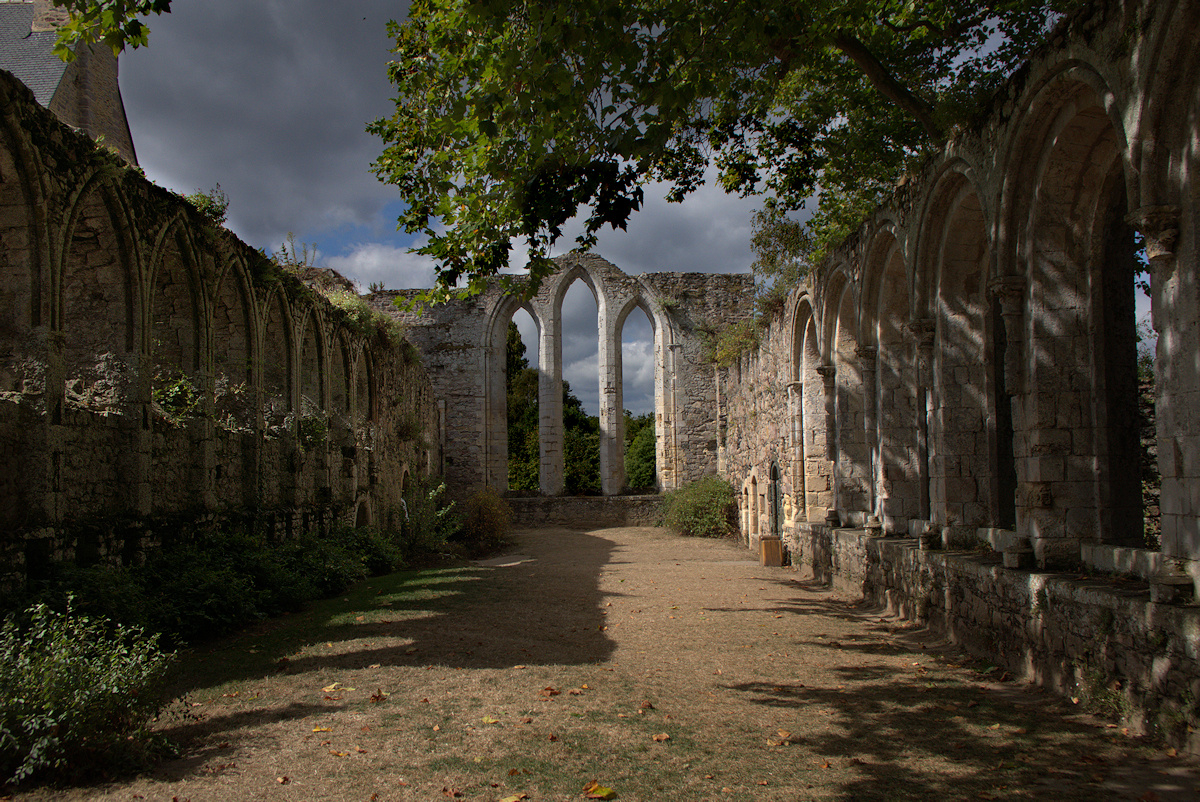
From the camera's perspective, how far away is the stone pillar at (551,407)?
20.0 m

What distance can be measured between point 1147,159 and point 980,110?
233 cm

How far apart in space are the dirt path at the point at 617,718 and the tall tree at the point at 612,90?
3.04 meters

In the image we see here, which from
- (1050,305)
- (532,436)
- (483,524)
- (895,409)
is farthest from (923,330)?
(532,436)

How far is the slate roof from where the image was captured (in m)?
14.4

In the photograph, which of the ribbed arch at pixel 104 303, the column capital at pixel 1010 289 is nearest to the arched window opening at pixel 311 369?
the ribbed arch at pixel 104 303

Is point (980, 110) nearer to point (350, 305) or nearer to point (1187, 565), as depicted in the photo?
point (1187, 565)

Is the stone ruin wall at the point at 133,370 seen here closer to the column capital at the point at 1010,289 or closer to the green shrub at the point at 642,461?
the column capital at the point at 1010,289

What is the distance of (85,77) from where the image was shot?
15.6 metres

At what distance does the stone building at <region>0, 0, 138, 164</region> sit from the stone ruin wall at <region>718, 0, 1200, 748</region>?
45.2 ft

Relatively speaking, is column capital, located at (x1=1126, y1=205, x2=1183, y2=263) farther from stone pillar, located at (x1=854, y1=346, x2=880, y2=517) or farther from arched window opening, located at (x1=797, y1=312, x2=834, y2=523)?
arched window opening, located at (x1=797, y1=312, x2=834, y2=523)

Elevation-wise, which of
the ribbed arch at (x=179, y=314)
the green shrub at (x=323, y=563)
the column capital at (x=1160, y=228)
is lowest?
the green shrub at (x=323, y=563)

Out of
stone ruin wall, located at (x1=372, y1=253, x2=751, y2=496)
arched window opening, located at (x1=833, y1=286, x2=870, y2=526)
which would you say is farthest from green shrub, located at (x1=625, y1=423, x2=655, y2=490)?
arched window opening, located at (x1=833, y1=286, x2=870, y2=526)

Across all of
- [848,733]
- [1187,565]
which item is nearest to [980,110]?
[1187,565]

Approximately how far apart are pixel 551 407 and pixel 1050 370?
15.2 m
